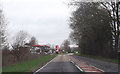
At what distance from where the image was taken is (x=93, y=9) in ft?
110

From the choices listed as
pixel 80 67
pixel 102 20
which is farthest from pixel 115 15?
pixel 80 67

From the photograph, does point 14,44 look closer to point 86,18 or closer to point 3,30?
point 3,30

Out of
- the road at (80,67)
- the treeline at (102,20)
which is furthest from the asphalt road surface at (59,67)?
the treeline at (102,20)

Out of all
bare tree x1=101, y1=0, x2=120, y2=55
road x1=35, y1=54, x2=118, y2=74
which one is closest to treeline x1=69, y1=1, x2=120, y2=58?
bare tree x1=101, y1=0, x2=120, y2=55

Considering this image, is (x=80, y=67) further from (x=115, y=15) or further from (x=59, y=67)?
(x=115, y=15)

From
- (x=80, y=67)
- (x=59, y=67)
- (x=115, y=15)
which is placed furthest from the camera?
(x=115, y=15)

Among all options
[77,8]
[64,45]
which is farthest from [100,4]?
[64,45]

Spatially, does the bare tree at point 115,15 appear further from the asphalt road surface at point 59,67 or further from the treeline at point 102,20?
the asphalt road surface at point 59,67

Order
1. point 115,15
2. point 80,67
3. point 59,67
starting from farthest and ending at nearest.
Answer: point 115,15
point 59,67
point 80,67

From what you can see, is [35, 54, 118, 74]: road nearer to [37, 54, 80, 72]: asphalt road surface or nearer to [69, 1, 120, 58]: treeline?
[37, 54, 80, 72]: asphalt road surface

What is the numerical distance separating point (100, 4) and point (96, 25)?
→ 5348 mm

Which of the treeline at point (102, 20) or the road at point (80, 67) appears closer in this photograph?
the road at point (80, 67)

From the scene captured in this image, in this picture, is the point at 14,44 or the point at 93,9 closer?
the point at 14,44

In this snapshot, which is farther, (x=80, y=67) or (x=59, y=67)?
(x=59, y=67)
